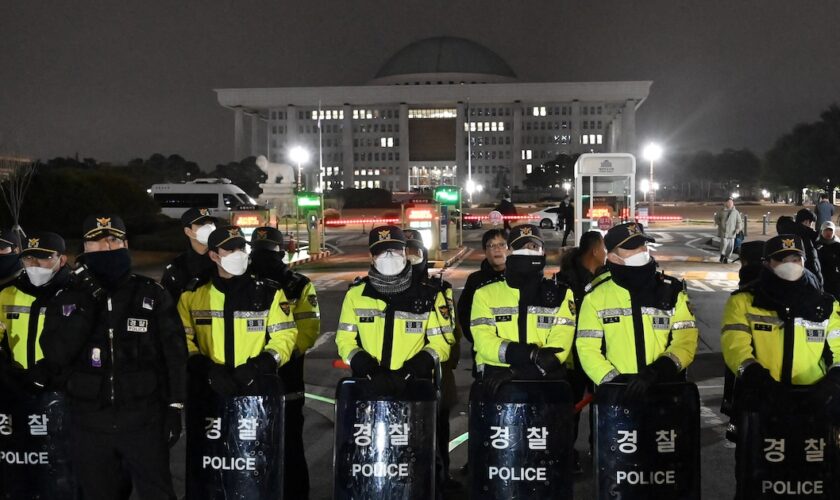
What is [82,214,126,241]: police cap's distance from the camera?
5.42 m

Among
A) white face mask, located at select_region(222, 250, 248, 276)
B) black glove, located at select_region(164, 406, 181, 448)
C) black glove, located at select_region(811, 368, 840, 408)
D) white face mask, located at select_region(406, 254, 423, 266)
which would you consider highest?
white face mask, located at select_region(222, 250, 248, 276)

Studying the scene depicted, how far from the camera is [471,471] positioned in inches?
212

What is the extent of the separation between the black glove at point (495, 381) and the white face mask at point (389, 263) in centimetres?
89

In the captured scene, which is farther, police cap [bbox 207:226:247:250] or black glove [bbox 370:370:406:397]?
police cap [bbox 207:226:247:250]

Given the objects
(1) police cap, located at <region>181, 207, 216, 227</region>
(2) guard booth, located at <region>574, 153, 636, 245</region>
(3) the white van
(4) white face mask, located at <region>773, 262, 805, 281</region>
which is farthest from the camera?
(3) the white van

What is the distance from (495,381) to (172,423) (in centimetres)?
187

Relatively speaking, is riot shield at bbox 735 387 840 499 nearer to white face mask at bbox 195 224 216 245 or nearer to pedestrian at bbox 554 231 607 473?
pedestrian at bbox 554 231 607 473

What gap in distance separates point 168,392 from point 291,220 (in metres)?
47.6

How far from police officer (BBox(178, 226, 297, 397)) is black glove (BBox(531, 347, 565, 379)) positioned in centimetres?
150

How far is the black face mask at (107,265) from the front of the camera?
528 cm

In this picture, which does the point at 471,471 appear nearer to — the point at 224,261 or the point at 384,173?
the point at 224,261

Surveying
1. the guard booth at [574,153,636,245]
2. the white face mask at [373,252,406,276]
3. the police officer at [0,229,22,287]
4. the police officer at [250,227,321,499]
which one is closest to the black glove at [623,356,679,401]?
the white face mask at [373,252,406,276]

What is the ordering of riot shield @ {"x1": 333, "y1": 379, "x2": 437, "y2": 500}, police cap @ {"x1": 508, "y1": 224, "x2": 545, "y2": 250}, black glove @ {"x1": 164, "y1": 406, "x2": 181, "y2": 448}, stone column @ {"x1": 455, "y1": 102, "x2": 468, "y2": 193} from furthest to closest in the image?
stone column @ {"x1": 455, "y1": 102, "x2": 468, "y2": 193} → police cap @ {"x1": 508, "y1": 224, "x2": 545, "y2": 250} → riot shield @ {"x1": 333, "y1": 379, "x2": 437, "y2": 500} → black glove @ {"x1": 164, "y1": 406, "x2": 181, "y2": 448}

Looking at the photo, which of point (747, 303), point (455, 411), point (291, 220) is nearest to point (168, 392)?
point (747, 303)
